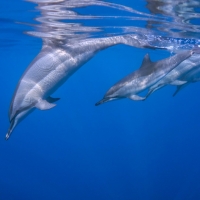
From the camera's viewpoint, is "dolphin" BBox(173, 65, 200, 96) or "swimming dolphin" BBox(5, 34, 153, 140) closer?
"swimming dolphin" BBox(5, 34, 153, 140)

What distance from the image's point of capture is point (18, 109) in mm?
5809

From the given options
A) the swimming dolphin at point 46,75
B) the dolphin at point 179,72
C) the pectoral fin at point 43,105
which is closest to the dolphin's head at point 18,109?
the swimming dolphin at point 46,75

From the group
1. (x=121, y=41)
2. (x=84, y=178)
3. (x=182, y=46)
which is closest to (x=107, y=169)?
(x=84, y=178)

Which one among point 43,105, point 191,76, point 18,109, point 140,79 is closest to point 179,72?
point 191,76

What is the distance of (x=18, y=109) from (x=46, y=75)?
1.12 metres

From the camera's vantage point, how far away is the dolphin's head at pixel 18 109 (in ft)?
18.9

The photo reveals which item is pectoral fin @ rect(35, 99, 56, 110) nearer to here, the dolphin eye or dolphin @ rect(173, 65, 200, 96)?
the dolphin eye

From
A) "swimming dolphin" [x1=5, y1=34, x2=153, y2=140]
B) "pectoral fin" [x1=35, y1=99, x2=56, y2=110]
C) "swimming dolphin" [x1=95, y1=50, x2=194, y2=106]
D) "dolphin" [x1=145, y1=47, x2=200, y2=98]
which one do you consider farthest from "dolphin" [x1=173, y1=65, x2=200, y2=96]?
"pectoral fin" [x1=35, y1=99, x2=56, y2=110]

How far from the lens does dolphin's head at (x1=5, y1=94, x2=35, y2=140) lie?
5.77 m

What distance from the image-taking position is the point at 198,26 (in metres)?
12.1

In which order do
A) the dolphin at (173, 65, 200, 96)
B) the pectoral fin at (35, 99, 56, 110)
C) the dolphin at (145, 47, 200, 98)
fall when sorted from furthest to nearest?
the dolphin at (173, 65, 200, 96)
the dolphin at (145, 47, 200, 98)
the pectoral fin at (35, 99, 56, 110)

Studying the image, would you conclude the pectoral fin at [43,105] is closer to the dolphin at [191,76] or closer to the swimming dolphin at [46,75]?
the swimming dolphin at [46,75]

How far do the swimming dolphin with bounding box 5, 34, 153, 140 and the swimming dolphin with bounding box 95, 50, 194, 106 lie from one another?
1.22m

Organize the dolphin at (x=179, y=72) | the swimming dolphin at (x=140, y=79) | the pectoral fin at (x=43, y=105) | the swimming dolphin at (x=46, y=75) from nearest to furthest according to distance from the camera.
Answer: the pectoral fin at (x=43, y=105)
the swimming dolphin at (x=46, y=75)
the swimming dolphin at (x=140, y=79)
the dolphin at (x=179, y=72)
